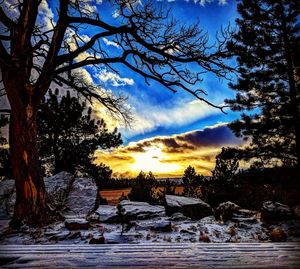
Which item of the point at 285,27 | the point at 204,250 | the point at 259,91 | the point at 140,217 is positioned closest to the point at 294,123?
the point at 259,91

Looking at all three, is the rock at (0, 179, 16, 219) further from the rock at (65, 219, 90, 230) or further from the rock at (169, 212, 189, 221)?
the rock at (169, 212, 189, 221)

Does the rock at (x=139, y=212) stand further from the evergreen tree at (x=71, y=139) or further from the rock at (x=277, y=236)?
the evergreen tree at (x=71, y=139)

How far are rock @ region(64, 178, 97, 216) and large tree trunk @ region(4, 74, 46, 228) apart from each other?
136 centimetres

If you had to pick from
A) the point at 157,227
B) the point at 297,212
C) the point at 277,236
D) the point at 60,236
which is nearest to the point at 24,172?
the point at 60,236

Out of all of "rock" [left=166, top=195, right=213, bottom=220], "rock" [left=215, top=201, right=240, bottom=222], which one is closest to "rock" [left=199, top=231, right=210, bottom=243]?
"rock" [left=215, top=201, right=240, bottom=222]

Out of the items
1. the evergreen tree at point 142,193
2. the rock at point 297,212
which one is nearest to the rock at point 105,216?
the evergreen tree at point 142,193

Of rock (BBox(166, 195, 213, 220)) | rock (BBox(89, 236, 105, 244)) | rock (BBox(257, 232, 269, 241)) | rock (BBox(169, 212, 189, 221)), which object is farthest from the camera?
rock (BBox(166, 195, 213, 220))

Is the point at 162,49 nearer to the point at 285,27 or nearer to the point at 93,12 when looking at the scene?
the point at 93,12

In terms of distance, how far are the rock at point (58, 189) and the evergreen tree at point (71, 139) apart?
27.3ft

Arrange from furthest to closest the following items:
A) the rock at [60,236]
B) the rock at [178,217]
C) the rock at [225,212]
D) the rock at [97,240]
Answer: the rock at [178,217]
the rock at [225,212]
the rock at [60,236]
the rock at [97,240]

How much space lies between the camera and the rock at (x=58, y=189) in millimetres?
9116

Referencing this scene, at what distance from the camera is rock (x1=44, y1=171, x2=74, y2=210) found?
9116 mm

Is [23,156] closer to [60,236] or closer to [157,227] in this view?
[60,236]

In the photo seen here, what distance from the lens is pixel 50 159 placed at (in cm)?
1903
